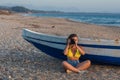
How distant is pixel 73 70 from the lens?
343 inches

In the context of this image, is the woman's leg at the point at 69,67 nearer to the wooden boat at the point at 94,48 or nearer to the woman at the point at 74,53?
the woman at the point at 74,53

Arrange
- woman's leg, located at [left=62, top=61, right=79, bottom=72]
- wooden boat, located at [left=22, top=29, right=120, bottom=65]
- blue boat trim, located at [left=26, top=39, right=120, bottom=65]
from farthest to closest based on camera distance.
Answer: blue boat trim, located at [left=26, top=39, right=120, bottom=65] < wooden boat, located at [left=22, top=29, right=120, bottom=65] < woman's leg, located at [left=62, top=61, right=79, bottom=72]

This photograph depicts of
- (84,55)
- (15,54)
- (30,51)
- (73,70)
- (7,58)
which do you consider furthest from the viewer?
(30,51)

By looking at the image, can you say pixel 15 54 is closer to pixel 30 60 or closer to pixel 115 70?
pixel 30 60

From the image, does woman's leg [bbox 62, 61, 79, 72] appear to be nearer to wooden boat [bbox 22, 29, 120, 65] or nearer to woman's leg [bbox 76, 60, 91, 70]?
woman's leg [bbox 76, 60, 91, 70]

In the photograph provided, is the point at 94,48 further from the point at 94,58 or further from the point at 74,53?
the point at 74,53

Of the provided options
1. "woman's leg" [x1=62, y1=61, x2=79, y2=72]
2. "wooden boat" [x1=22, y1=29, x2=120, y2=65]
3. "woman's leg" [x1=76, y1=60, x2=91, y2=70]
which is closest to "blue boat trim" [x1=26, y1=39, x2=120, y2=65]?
"wooden boat" [x1=22, y1=29, x2=120, y2=65]

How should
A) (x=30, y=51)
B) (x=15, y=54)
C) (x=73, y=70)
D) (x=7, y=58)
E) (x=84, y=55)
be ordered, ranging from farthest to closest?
(x=30, y=51) → (x=15, y=54) → (x=7, y=58) → (x=84, y=55) → (x=73, y=70)

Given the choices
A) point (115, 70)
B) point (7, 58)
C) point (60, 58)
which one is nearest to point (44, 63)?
point (60, 58)

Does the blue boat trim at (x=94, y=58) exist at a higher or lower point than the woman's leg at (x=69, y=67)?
higher

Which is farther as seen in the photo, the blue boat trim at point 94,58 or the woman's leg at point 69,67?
the blue boat trim at point 94,58

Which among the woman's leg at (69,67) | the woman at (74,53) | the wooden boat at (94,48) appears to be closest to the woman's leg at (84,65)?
the woman at (74,53)

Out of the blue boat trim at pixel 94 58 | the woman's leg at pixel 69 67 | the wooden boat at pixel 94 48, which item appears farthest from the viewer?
the blue boat trim at pixel 94 58

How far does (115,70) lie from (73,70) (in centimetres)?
123
